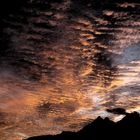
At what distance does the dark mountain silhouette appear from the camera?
519 centimetres

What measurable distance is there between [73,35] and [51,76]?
3.60 ft

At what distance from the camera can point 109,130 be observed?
5.90 m

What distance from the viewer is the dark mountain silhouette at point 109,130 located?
5192 mm

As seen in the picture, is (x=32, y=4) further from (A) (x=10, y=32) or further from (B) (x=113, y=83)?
(B) (x=113, y=83)

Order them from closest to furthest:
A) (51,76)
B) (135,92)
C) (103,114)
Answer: (51,76)
(135,92)
(103,114)

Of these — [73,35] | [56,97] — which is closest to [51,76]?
[56,97]

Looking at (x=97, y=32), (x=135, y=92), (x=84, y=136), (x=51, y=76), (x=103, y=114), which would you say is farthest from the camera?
(x=84, y=136)

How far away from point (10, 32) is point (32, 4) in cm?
52

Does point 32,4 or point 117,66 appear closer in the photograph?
point 32,4

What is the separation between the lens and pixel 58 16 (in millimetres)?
2422

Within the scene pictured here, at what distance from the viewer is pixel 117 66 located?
10.9ft

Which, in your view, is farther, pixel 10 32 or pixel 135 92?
pixel 135 92

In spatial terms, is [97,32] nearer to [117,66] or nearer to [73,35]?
[73,35]

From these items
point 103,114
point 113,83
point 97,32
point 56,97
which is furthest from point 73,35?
point 103,114
